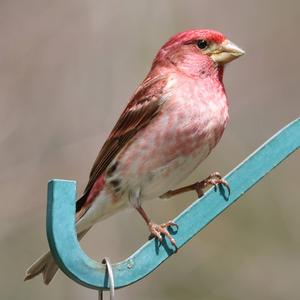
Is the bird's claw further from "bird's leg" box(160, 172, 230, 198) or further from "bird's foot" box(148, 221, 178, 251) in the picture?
"bird's foot" box(148, 221, 178, 251)

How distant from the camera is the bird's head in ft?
19.9

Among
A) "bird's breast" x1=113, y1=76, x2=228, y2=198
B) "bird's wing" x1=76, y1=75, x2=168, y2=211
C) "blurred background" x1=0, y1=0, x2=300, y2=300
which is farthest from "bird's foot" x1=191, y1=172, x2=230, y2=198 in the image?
"blurred background" x1=0, y1=0, x2=300, y2=300

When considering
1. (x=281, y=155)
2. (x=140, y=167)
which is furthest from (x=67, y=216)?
(x=140, y=167)

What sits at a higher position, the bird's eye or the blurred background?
the bird's eye

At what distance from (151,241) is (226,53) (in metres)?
1.92

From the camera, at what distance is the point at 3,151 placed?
8.45 meters

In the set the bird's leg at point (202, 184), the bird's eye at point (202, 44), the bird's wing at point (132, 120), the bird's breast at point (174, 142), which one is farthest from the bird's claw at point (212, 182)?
the bird's eye at point (202, 44)

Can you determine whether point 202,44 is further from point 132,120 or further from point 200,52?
point 132,120

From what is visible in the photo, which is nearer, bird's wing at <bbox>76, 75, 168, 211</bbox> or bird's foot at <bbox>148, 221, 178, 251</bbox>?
bird's foot at <bbox>148, 221, 178, 251</bbox>

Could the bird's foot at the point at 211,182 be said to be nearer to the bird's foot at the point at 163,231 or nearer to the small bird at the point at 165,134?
the small bird at the point at 165,134

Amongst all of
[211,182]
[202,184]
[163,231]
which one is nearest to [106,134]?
[202,184]

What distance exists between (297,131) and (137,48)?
4.47 metres

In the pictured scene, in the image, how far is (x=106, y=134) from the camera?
8305 millimetres

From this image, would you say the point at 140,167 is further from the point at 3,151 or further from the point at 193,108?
the point at 3,151
